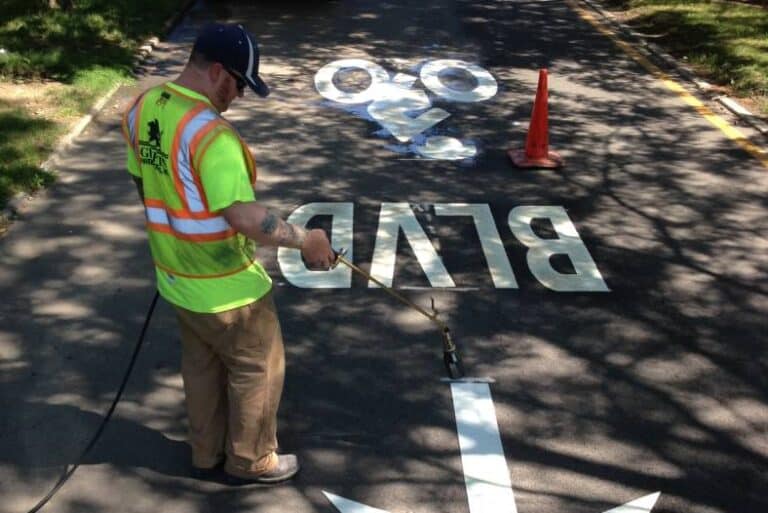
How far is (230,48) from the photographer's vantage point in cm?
358

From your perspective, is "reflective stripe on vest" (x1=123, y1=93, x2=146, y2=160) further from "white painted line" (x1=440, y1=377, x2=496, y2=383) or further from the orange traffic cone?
the orange traffic cone

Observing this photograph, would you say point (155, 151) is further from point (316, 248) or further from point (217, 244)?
point (316, 248)

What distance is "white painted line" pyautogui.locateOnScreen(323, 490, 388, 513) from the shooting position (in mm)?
4219

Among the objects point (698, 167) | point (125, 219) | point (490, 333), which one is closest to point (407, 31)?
point (698, 167)

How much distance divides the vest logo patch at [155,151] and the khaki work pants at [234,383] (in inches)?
26.1

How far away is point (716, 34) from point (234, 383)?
427 inches

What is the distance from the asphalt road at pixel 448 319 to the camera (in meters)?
4.46

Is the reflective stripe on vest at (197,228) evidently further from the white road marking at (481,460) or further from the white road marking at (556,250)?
the white road marking at (556,250)

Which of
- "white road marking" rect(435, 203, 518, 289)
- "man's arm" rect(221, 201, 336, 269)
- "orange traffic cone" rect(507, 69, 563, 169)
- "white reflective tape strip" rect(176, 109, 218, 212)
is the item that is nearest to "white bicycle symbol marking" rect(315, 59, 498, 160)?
"orange traffic cone" rect(507, 69, 563, 169)

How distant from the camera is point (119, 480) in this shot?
173 inches

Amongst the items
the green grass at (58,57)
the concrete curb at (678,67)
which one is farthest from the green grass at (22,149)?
the concrete curb at (678,67)

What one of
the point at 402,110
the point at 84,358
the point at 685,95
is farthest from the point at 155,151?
the point at 685,95

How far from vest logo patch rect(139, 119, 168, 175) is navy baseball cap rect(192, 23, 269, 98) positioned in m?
0.35

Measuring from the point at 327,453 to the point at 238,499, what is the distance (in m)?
0.54
